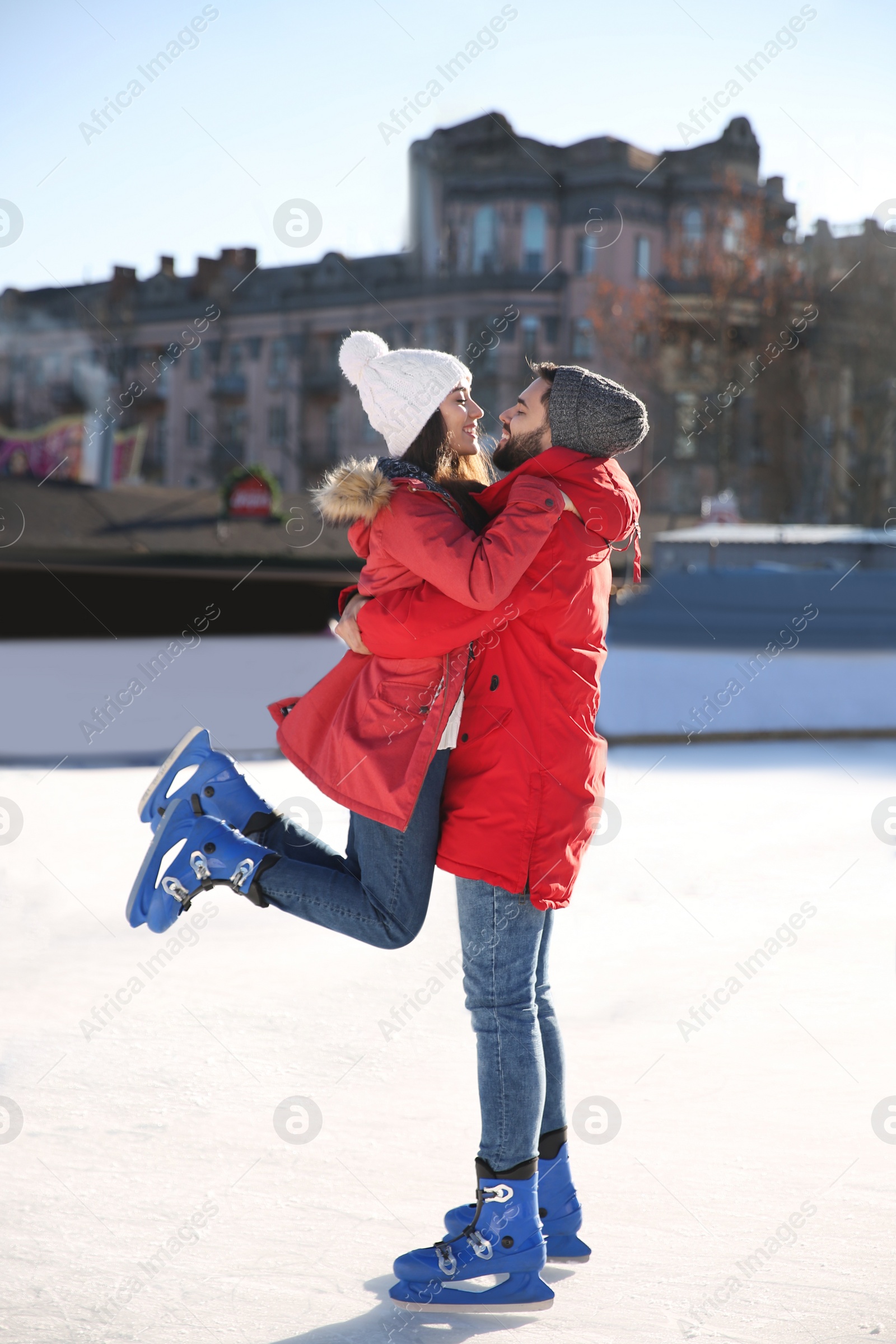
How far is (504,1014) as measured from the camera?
2.22m

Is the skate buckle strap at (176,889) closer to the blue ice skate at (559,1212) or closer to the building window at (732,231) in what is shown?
the blue ice skate at (559,1212)

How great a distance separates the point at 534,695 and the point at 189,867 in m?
0.74

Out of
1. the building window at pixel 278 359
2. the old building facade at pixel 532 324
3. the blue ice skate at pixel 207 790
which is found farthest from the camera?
the building window at pixel 278 359

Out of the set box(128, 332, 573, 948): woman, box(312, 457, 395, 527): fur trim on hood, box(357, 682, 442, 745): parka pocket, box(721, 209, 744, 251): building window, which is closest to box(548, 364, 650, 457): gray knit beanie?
box(128, 332, 573, 948): woman

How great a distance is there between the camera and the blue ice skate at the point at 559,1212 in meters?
2.34

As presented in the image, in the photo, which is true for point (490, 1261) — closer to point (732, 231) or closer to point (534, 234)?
point (732, 231)

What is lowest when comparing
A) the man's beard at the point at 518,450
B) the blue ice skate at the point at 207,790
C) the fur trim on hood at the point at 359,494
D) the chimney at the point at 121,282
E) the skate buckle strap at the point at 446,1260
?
the skate buckle strap at the point at 446,1260

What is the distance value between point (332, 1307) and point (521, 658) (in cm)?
109

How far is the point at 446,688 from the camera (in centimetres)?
223

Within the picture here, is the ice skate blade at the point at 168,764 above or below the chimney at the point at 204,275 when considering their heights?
below

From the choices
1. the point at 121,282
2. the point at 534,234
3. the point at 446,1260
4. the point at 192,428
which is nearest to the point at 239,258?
Result: the point at 121,282

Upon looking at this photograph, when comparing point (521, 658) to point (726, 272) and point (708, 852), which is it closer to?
point (708, 852)

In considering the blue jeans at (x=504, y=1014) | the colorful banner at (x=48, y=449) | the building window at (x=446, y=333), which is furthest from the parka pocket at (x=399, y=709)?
the building window at (x=446, y=333)

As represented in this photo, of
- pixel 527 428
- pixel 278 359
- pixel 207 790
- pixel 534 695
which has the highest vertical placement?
pixel 278 359
